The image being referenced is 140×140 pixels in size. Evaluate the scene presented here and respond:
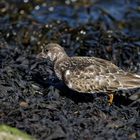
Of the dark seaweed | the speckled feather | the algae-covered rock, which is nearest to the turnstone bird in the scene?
the speckled feather

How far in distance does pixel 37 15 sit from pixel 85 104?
4.54 m

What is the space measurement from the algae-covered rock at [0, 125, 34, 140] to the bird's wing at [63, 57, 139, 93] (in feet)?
5.02

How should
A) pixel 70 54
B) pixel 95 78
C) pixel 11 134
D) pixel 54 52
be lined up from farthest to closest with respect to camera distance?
pixel 70 54, pixel 54 52, pixel 95 78, pixel 11 134

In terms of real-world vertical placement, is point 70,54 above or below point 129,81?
below

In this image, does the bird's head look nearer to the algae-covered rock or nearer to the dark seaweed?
the dark seaweed

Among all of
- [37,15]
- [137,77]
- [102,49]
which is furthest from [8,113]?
[37,15]

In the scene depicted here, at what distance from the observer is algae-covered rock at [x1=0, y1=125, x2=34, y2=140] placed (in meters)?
6.35

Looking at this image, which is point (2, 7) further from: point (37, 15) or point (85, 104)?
point (85, 104)

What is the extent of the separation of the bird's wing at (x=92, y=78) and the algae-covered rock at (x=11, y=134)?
60.3 inches

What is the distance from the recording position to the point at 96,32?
10.9m

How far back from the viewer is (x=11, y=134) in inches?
252

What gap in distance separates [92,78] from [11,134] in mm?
1824

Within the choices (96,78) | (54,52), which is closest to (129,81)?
(96,78)

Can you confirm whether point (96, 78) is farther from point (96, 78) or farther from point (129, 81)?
point (129, 81)
